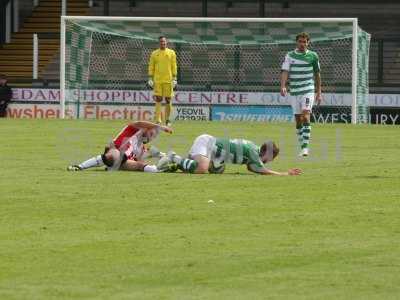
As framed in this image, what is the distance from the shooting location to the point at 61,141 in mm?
27219

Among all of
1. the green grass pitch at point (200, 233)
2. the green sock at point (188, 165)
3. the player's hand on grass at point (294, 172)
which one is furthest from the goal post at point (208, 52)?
the green sock at point (188, 165)

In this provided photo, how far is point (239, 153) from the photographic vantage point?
18641mm

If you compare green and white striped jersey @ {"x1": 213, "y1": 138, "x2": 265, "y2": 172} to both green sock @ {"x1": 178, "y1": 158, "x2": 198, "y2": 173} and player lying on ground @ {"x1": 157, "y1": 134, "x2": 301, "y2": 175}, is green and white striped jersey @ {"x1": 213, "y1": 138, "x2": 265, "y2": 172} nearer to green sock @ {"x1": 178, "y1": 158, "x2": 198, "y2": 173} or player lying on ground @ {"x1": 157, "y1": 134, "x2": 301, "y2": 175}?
player lying on ground @ {"x1": 157, "y1": 134, "x2": 301, "y2": 175}

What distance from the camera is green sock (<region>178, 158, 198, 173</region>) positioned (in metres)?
19.2

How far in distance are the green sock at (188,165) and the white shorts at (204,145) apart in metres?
0.11


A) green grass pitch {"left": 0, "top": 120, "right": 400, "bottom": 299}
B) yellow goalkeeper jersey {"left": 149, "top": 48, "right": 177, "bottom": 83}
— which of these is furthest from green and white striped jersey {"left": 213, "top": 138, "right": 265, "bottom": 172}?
yellow goalkeeper jersey {"left": 149, "top": 48, "right": 177, "bottom": 83}

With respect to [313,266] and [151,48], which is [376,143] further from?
[313,266]

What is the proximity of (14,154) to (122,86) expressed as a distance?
16.5 metres

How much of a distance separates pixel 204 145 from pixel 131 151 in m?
1.39

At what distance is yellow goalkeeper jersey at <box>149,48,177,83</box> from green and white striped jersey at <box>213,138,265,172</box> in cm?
1566

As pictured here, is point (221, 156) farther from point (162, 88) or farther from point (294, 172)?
point (162, 88)

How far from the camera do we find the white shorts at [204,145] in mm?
18766

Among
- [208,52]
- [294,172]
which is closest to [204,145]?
[294,172]

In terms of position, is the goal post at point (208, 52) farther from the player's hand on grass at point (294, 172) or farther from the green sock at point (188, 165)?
the green sock at point (188, 165)
